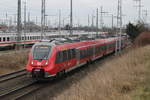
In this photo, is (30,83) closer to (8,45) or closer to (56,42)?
(56,42)

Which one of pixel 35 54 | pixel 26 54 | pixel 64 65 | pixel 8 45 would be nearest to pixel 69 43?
pixel 64 65

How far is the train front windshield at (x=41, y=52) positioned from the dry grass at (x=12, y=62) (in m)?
6.42

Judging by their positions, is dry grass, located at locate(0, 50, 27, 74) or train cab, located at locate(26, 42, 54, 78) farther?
dry grass, located at locate(0, 50, 27, 74)

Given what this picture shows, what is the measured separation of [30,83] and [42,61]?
1.89m

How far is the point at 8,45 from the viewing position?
39281 mm

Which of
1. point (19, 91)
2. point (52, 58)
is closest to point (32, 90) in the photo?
point (19, 91)

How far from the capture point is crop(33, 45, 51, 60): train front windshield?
50.9 feet

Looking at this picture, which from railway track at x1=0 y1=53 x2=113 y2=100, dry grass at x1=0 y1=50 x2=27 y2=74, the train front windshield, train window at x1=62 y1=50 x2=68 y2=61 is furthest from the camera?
dry grass at x1=0 y1=50 x2=27 y2=74

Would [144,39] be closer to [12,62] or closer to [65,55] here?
[12,62]

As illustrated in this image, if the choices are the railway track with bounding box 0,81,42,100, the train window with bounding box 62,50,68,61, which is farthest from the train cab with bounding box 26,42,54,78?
the train window with bounding box 62,50,68,61

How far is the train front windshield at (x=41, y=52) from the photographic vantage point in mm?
15522

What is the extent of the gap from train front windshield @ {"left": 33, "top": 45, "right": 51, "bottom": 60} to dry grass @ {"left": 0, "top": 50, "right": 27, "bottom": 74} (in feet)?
21.1

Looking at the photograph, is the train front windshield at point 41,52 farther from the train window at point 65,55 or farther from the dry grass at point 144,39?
the dry grass at point 144,39

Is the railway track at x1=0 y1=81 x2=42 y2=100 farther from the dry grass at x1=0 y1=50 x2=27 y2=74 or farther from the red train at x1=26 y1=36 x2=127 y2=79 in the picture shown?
the dry grass at x1=0 y1=50 x2=27 y2=74
